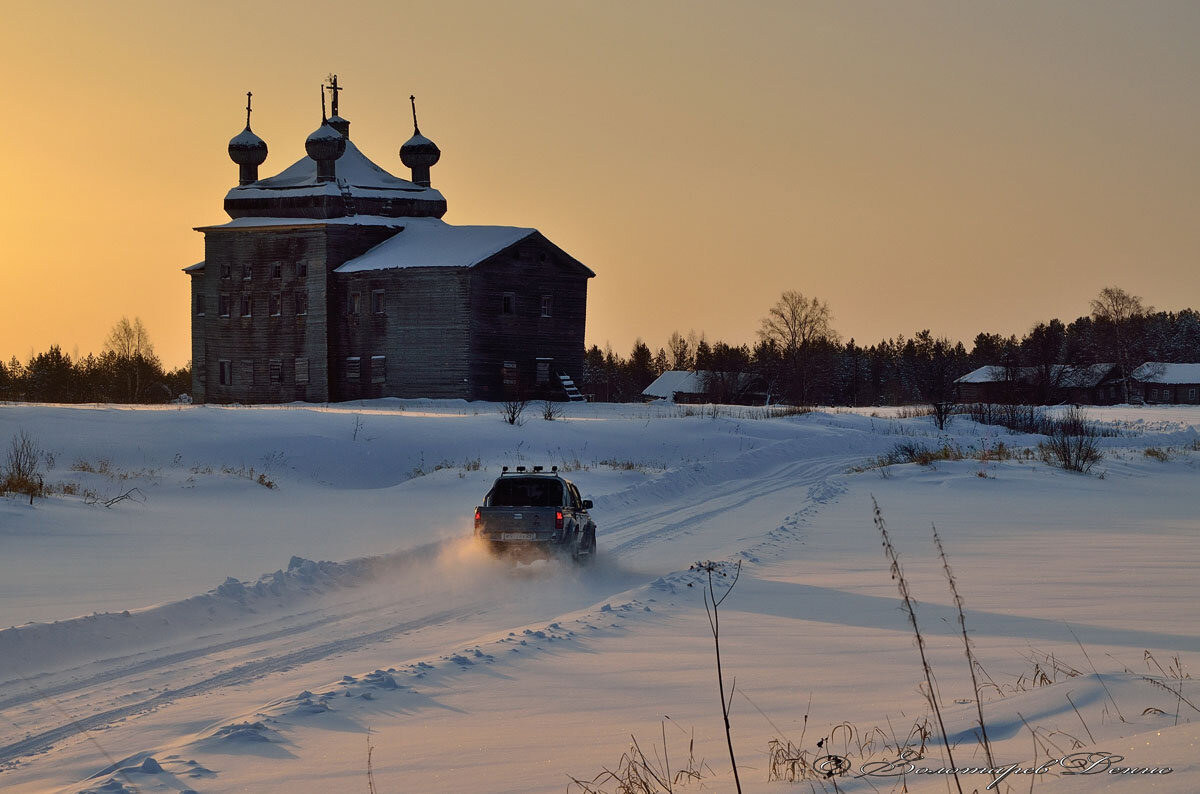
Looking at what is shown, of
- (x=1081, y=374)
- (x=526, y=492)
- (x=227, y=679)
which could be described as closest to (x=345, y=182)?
(x=526, y=492)

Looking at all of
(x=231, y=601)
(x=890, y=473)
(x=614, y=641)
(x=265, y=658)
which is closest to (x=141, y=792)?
(x=265, y=658)

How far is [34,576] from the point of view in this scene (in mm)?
14461

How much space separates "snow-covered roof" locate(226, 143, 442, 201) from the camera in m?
64.3

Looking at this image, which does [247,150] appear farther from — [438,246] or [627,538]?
[627,538]

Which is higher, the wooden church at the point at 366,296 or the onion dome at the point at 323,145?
the onion dome at the point at 323,145

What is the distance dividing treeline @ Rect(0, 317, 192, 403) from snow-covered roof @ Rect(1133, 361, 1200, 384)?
89.3m

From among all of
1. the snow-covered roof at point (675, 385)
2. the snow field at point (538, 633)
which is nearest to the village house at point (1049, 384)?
the snow-covered roof at point (675, 385)

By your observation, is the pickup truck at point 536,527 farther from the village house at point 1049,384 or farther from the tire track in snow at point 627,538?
the village house at point 1049,384

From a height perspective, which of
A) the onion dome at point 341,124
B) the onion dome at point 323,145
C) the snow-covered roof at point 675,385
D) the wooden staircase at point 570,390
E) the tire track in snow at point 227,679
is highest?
the onion dome at point 341,124

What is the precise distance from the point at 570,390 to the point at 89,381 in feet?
127

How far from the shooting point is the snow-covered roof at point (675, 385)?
399 ft

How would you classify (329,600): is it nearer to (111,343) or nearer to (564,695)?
(564,695)

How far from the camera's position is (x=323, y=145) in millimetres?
64562

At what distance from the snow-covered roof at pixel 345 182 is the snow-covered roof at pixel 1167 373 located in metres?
80.9
